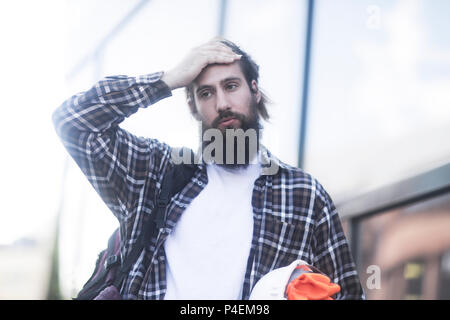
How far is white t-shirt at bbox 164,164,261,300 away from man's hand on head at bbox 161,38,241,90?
0.29m

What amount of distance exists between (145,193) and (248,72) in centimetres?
54

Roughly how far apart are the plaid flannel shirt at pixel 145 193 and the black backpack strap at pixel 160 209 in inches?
0.6

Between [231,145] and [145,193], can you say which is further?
[231,145]

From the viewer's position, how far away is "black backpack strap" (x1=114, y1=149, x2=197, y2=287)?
4.52ft

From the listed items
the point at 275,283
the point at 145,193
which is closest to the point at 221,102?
the point at 145,193

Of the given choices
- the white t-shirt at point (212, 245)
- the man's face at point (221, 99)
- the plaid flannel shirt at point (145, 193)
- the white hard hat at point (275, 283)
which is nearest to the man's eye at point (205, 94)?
the man's face at point (221, 99)

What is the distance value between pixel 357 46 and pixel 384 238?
70 cm

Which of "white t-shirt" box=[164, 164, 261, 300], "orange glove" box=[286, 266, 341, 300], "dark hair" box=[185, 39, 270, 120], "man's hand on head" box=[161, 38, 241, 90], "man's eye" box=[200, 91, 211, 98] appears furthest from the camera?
"dark hair" box=[185, 39, 270, 120]

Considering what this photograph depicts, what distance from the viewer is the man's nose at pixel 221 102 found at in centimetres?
158

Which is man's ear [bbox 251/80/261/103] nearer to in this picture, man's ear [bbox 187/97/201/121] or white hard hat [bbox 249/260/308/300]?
man's ear [bbox 187/97/201/121]

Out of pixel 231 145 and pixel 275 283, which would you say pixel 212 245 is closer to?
pixel 275 283

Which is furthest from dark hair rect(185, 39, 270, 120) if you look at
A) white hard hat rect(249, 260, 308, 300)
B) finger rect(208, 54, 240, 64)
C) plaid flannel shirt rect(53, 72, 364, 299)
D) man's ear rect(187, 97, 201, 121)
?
white hard hat rect(249, 260, 308, 300)

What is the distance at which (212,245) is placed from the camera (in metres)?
1.37

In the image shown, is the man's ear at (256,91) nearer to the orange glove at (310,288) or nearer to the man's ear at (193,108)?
the man's ear at (193,108)
